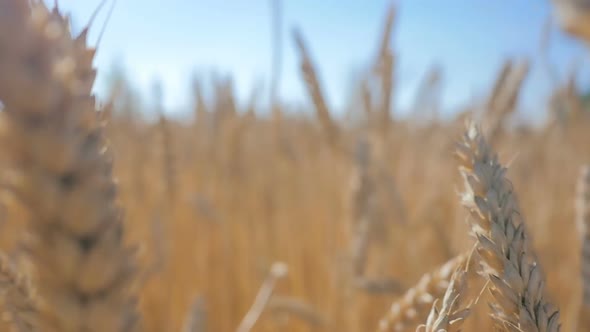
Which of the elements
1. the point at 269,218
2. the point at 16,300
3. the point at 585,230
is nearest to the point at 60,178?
the point at 16,300

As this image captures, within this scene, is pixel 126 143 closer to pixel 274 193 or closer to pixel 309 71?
pixel 274 193

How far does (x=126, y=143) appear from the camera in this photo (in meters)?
1.75

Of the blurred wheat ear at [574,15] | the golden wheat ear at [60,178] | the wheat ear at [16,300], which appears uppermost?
the blurred wheat ear at [574,15]

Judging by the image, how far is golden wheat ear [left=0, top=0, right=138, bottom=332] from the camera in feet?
0.48

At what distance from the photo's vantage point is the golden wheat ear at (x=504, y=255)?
232 millimetres

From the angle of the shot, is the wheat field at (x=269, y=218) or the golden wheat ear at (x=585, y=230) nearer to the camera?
the wheat field at (x=269, y=218)

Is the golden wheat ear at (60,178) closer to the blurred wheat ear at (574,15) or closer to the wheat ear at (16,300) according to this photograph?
the wheat ear at (16,300)

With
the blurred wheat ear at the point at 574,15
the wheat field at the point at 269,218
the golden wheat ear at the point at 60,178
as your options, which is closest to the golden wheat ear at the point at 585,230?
the wheat field at the point at 269,218

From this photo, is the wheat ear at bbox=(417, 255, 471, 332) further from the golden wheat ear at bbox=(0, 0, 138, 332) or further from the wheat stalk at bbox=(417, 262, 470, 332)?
the golden wheat ear at bbox=(0, 0, 138, 332)

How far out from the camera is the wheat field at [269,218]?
160mm

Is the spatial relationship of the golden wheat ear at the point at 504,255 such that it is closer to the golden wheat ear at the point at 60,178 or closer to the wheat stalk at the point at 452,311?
the wheat stalk at the point at 452,311

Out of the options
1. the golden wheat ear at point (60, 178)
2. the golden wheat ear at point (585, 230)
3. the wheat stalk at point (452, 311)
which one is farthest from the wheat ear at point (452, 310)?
the golden wheat ear at point (585, 230)

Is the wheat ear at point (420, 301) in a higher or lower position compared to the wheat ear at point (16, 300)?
higher

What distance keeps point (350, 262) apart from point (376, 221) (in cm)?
15
